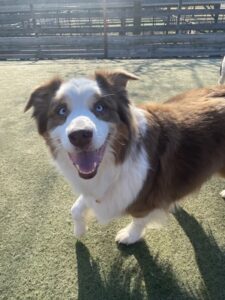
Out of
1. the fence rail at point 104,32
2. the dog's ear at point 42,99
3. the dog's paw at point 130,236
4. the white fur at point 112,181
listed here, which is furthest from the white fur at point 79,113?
the fence rail at point 104,32

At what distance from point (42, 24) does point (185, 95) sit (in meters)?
10.7

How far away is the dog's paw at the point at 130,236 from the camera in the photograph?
7.77 feet

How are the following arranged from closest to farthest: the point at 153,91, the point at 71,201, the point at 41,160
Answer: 1. the point at 71,201
2. the point at 41,160
3. the point at 153,91

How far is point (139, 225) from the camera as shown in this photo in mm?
2354

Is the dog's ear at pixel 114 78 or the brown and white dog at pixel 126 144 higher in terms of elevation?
the dog's ear at pixel 114 78

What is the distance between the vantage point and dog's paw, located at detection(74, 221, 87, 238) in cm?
236

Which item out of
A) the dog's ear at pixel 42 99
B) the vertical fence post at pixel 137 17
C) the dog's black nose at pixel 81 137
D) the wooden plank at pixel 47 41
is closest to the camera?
the dog's black nose at pixel 81 137

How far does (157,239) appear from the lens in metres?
2.47

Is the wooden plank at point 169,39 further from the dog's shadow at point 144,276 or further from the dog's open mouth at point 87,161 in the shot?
the dog's open mouth at point 87,161

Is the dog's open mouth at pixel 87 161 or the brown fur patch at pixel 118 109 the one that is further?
the brown fur patch at pixel 118 109

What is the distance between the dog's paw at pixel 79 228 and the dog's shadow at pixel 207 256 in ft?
2.83

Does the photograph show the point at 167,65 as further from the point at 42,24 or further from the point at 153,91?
the point at 42,24

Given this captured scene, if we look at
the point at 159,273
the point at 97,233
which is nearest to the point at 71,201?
the point at 97,233

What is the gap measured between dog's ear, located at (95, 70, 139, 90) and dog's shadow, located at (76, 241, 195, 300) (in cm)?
133
